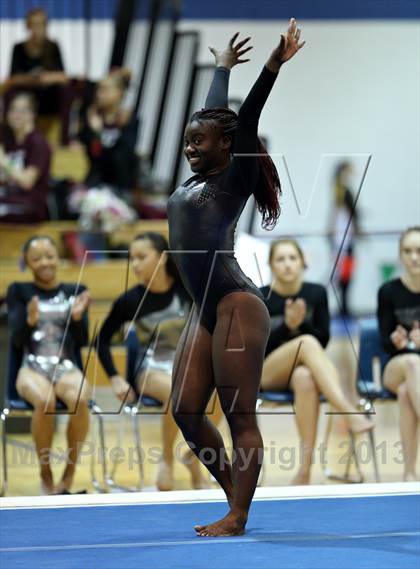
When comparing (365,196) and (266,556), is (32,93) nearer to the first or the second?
(365,196)

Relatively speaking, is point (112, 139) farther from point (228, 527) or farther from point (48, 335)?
point (228, 527)

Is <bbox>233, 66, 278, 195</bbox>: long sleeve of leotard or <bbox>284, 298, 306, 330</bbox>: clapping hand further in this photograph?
<bbox>284, 298, 306, 330</bbox>: clapping hand

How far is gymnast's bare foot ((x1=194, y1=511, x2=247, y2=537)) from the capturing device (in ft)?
11.7

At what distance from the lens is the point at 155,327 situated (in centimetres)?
551

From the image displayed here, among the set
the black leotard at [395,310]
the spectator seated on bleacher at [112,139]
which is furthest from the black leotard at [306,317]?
the spectator seated on bleacher at [112,139]

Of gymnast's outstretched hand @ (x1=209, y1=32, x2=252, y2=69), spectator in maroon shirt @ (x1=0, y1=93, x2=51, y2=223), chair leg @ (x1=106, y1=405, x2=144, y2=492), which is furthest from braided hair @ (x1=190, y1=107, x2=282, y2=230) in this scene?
spectator in maroon shirt @ (x1=0, y1=93, x2=51, y2=223)

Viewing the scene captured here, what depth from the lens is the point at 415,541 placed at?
3.69 meters

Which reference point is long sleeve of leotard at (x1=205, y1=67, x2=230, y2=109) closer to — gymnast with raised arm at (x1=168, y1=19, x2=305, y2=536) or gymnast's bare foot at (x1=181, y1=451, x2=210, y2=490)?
gymnast with raised arm at (x1=168, y1=19, x2=305, y2=536)

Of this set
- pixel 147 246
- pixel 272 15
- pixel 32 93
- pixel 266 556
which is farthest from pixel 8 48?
pixel 266 556

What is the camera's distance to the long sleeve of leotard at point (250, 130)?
328 cm

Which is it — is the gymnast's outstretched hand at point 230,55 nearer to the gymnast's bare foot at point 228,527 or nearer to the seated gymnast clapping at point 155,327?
the gymnast's bare foot at point 228,527

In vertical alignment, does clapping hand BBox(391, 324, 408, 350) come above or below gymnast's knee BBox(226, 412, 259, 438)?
above

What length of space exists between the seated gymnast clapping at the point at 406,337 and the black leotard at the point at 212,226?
84.3 inches

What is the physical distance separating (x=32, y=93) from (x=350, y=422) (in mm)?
4004
